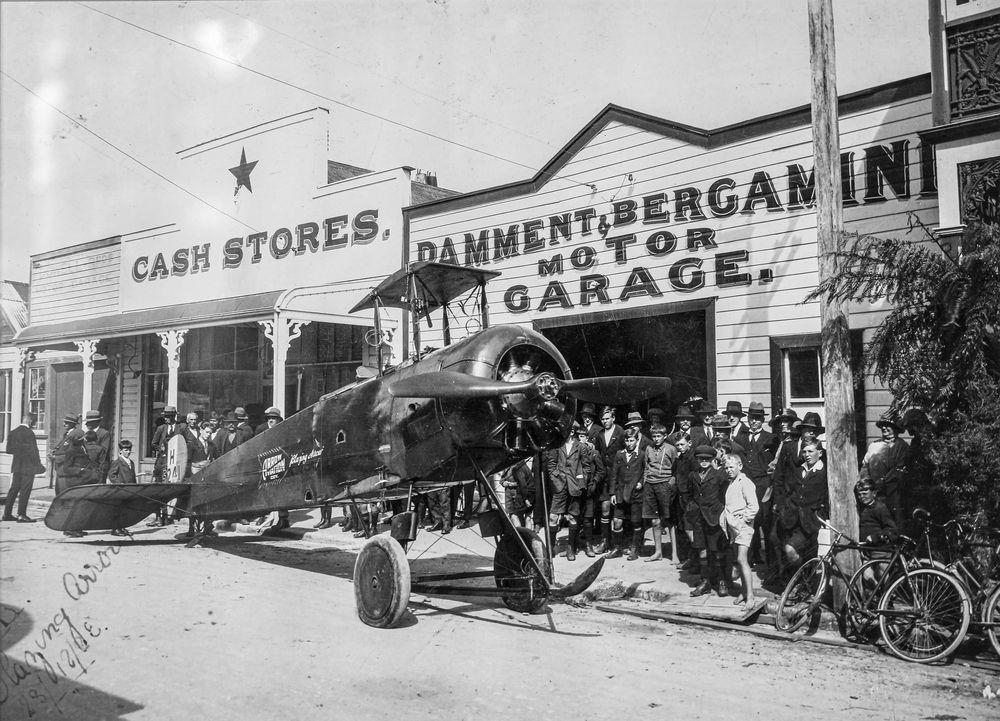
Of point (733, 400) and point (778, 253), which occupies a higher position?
point (778, 253)

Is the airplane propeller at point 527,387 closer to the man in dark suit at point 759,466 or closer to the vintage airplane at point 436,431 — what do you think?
the vintage airplane at point 436,431

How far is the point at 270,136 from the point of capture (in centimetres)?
1539

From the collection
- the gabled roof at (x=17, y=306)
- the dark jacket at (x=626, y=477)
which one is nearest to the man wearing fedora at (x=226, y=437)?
the gabled roof at (x=17, y=306)

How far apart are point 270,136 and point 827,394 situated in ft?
40.4

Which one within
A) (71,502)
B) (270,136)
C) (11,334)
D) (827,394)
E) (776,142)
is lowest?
(71,502)

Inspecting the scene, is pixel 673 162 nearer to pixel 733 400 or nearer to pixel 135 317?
pixel 733 400

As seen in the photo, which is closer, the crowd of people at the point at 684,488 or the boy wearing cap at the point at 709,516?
the crowd of people at the point at 684,488

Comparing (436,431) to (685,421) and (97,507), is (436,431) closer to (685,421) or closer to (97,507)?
(685,421)

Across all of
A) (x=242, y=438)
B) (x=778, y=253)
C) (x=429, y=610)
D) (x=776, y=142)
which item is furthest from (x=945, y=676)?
(x=242, y=438)

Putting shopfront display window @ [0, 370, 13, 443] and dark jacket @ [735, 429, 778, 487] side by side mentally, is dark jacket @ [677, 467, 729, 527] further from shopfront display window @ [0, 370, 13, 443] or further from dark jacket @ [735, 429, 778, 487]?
shopfront display window @ [0, 370, 13, 443]

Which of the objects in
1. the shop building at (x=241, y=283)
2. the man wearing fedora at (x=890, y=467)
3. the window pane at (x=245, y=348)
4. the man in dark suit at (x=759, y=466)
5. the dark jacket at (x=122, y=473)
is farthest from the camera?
the window pane at (x=245, y=348)

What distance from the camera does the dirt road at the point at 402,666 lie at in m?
4.81

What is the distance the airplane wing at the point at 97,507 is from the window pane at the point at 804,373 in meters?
9.07

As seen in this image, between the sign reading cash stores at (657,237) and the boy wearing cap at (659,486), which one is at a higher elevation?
the sign reading cash stores at (657,237)
